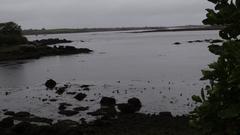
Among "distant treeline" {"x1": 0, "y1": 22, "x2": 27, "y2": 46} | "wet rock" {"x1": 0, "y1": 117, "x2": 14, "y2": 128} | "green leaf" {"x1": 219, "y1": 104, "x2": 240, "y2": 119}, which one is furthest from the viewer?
"distant treeline" {"x1": 0, "y1": 22, "x2": 27, "y2": 46}

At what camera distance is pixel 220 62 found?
3389 millimetres

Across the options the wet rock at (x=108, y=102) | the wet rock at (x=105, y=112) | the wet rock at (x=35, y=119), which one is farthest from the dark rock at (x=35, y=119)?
the wet rock at (x=108, y=102)

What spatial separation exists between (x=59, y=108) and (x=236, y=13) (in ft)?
69.3

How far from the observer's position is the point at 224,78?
3373 mm

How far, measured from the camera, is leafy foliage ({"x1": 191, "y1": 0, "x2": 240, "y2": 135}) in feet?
10.6

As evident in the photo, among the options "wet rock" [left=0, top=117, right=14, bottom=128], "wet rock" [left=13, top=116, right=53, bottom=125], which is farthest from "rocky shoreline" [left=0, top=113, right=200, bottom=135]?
"wet rock" [left=13, top=116, right=53, bottom=125]

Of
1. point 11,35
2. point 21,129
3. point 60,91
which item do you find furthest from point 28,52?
point 21,129

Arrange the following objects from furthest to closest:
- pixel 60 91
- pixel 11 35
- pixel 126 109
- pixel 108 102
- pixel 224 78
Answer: pixel 11 35, pixel 60 91, pixel 108 102, pixel 126 109, pixel 224 78

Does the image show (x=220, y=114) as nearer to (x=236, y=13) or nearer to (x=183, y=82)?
(x=236, y=13)

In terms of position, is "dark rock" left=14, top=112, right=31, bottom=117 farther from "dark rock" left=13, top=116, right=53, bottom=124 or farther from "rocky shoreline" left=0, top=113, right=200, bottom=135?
"rocky shoreline" left=0, top=113, right=200, bottom=135

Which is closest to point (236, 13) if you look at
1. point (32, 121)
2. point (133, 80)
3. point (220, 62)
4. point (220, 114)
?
point (220, 62)

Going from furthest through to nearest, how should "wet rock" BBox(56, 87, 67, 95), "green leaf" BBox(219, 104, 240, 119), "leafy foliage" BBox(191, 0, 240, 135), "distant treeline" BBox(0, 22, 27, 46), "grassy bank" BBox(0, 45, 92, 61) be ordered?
"distant treeline" BBox(0, 22, 27, 46)
"grassy bank" BBox(0, 45, 92, 61)
"wet rock" BBox(56, 87, 67, 95)
"leafy foliage" BBox(191, 0, 240, 135)
"green leaf" BBox(219, 104, 240, 119)

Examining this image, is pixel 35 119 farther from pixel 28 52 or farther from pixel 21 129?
pixel 28 52

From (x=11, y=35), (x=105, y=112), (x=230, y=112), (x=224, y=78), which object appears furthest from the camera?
(x=11, y=35)
